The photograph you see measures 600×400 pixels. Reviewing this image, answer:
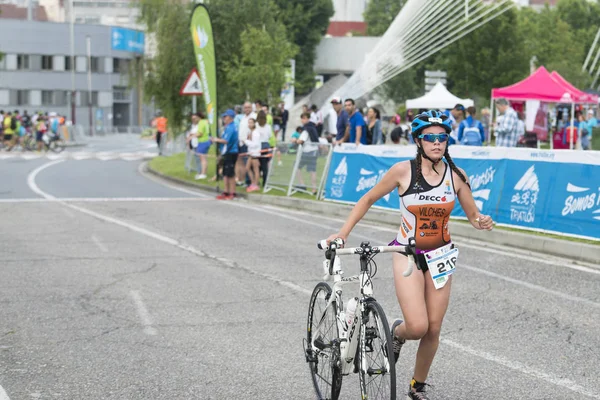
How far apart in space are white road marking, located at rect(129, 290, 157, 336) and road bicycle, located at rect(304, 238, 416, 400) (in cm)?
259

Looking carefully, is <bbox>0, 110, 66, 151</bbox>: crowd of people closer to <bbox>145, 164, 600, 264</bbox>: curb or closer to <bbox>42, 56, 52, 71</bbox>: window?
<bbox>145, 164, 600, 264</bbox>: curb

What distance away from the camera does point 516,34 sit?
69125 millimetres

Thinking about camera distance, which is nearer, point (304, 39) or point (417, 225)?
point (417, 225)

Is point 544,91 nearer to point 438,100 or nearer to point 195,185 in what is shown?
point 438,100

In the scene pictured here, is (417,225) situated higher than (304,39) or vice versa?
(304,39)

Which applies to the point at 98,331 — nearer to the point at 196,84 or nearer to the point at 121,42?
the point at 196,84

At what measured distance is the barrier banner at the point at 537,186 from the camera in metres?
13.5

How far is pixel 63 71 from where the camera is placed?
107m

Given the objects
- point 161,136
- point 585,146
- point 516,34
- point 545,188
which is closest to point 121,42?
point 516,34

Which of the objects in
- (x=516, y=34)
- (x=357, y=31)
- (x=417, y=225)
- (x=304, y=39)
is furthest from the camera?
(x=357, y=31)

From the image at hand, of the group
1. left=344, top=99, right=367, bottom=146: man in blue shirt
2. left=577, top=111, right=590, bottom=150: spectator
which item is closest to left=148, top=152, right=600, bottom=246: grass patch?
left=344, top=99, right=367, bottom=146: man in blue shirt

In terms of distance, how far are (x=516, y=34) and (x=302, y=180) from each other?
50.6 metres

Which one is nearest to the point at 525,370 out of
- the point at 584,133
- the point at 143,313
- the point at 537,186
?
the point at 143,313

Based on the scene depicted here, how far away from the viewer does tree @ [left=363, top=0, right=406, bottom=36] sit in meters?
123
